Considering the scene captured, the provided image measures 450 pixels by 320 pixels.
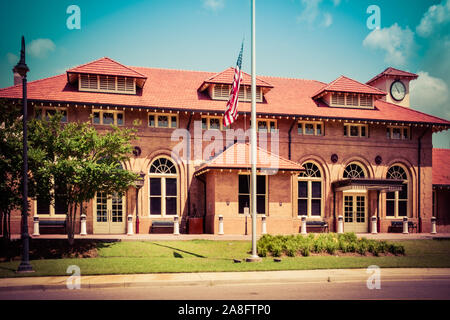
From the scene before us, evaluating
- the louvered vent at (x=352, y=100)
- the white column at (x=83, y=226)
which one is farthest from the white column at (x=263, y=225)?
the louvered vent at (x=352, y=100)

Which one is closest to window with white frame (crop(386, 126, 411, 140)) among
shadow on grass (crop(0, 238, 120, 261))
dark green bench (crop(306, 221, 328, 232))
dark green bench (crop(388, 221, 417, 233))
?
dark green bench (crop(388, 221, 417, 233))

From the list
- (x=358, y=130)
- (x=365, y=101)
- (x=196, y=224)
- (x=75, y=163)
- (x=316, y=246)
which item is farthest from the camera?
(x=365, y=101)

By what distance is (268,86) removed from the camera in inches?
1096

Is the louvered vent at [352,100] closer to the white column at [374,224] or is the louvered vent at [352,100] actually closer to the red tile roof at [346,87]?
the red tile roof at [346,87]

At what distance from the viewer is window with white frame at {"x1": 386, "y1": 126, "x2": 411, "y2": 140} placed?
3019cm

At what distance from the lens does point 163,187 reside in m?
26.4

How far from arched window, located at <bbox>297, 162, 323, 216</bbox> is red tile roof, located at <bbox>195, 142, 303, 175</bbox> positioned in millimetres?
3311

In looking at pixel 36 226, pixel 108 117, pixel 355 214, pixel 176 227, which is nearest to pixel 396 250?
pixel 355 214

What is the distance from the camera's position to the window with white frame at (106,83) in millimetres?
25875

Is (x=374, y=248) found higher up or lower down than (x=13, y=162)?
lower down

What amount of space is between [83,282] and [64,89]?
17133mm

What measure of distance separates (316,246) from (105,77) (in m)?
16.4

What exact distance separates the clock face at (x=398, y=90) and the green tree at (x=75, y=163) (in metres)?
27.1

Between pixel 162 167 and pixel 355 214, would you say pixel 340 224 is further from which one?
pixel 162 167
